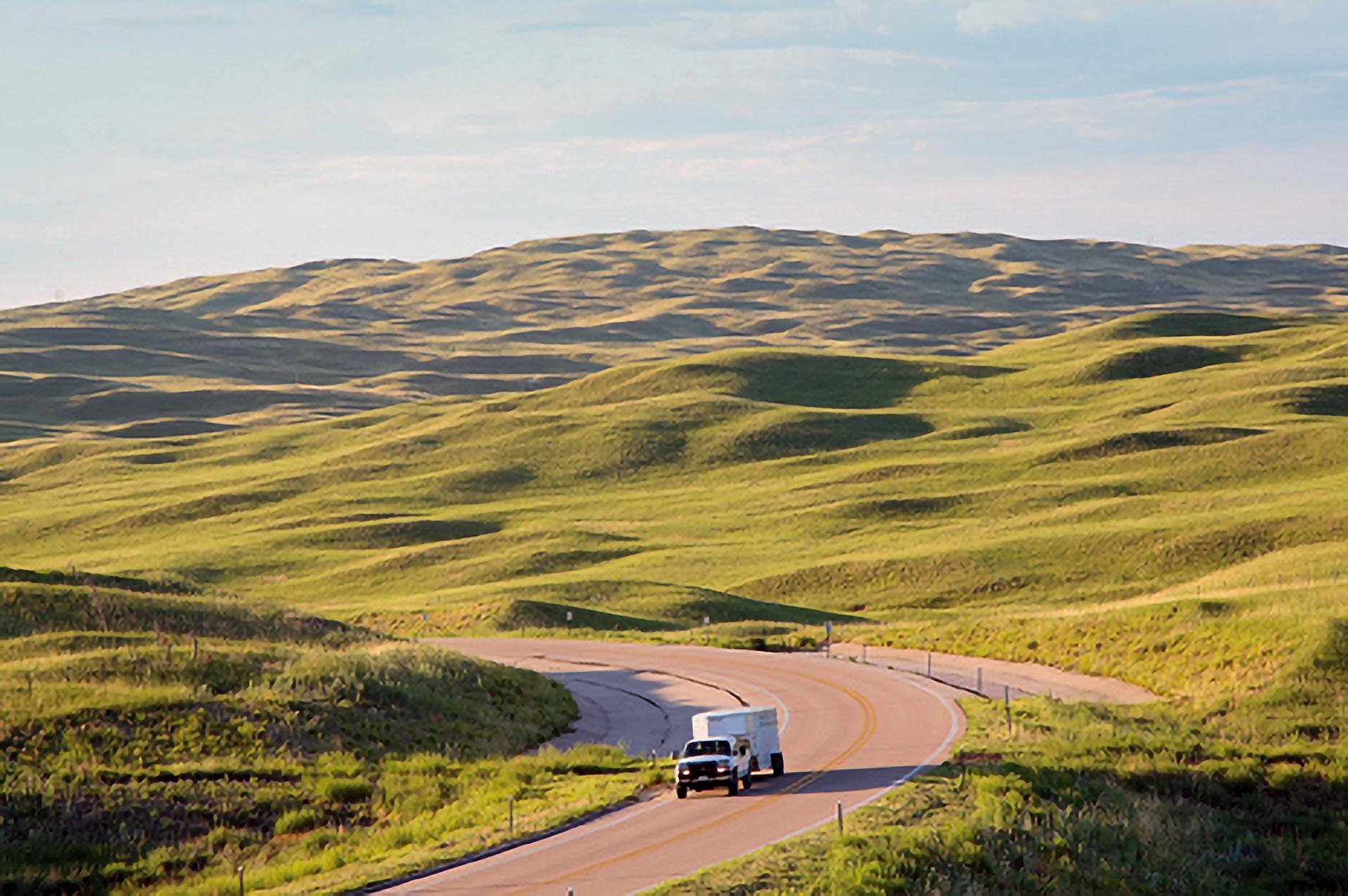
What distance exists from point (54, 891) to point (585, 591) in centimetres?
5771

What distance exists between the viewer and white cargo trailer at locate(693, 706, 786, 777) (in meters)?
29.8

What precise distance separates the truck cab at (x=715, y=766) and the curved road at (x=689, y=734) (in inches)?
12.5

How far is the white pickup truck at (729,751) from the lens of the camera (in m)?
28.7

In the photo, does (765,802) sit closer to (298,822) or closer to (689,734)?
(298,822)

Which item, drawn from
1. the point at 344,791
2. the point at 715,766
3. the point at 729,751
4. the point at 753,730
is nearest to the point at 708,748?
the point at 729,751

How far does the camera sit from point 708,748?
29500 millimetres

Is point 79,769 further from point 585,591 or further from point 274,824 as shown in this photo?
point 585,591

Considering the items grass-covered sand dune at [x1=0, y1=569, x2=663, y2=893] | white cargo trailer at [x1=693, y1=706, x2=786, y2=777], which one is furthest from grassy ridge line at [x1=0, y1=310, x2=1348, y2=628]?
white cargo trailer at [x1=693, y1=706, x2=786, y2=777]

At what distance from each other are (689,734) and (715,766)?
11.7 meters

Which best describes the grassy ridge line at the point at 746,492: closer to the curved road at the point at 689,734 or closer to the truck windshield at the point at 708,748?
the curved road at the point at 689,734

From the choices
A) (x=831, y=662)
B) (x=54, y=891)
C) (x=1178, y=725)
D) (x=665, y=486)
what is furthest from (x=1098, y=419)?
(x=54, y=891)

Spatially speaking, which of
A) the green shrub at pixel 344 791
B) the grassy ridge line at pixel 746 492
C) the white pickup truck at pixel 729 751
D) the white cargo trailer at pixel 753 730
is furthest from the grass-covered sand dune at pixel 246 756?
the grassy ridge line at pixel 746 492

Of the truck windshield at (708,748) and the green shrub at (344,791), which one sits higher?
the truck windshield at (708,748)

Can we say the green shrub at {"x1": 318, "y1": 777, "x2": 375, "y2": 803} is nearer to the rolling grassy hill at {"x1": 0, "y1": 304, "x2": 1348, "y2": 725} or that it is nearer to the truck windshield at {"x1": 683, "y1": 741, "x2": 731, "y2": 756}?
the truck windshield at {"x1": 683, "y1": 741, "x2": 731, "y2": 756}
